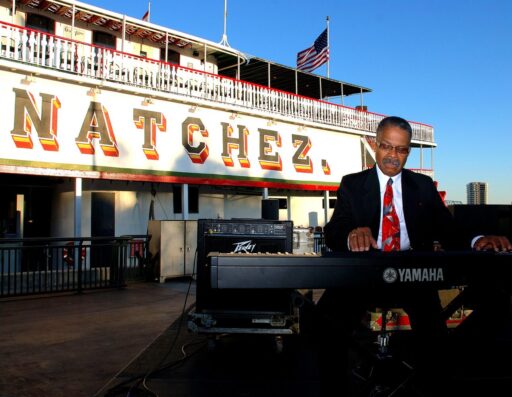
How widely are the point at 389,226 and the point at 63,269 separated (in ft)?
27.9

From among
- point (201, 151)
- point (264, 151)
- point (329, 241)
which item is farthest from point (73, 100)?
point (329, 241)

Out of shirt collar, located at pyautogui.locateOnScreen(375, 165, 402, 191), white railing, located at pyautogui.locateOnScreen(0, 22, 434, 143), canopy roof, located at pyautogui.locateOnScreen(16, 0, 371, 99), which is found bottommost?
shirt collar, located at pyautogui.locateOnScreen(375, 165, 402, 191)

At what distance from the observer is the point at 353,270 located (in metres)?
2.14

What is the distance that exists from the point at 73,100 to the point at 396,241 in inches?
497

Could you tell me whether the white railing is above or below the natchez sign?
above

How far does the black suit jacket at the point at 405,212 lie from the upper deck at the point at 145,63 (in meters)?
11.8

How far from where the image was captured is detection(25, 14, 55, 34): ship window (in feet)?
50.0

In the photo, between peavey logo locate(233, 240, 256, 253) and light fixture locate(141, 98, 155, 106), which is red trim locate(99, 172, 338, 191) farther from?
peavey logo locate(233, 240, 256, 253)

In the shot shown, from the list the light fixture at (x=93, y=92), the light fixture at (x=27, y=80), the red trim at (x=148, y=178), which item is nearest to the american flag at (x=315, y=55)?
A: the red trim at (x=148, y=178)

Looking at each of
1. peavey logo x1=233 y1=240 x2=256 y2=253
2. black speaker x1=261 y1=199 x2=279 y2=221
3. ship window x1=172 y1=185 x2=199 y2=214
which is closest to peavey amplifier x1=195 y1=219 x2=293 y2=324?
peavey logo x1=233 y1=240 x2=256 y2=253

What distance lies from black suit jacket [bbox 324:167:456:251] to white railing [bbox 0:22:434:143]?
1197cm

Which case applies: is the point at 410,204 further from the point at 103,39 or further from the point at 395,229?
the point at 103,39

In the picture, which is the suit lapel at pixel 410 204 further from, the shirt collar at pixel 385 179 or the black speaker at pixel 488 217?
the black speaker at pixel 488 217

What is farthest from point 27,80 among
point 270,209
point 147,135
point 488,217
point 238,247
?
point 488,217
